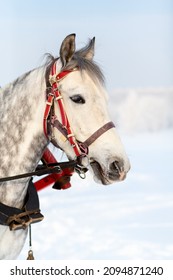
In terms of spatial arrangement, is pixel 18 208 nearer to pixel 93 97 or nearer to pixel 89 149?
pixel 89 149

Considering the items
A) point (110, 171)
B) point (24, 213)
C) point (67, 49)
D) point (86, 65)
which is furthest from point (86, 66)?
point (24, 213)

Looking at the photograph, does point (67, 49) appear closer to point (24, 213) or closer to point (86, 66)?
point (86, 66)

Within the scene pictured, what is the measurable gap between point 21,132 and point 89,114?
0.56 meters

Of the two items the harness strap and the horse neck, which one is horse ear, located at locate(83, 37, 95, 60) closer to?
the horse neck

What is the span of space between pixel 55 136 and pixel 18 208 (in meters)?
0.66

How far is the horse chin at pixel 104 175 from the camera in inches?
146

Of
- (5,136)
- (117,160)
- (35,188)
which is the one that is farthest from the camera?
(35,188)

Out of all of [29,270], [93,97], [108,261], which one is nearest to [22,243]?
[29,270]

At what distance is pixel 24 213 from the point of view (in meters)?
4.12

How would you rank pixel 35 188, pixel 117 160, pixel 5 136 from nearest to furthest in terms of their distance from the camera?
pixel 117 160, pixel 5 136, pixel 35 188

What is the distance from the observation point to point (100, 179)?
379cm

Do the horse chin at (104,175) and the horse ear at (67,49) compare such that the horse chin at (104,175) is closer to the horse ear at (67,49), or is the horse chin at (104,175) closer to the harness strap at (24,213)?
the harness strap at (24,213)

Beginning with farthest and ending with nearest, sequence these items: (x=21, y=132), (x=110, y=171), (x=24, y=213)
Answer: (x=24, y=213) → (x=21, y=132) → (x=110, y=171)

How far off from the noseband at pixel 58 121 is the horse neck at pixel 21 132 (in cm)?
6
